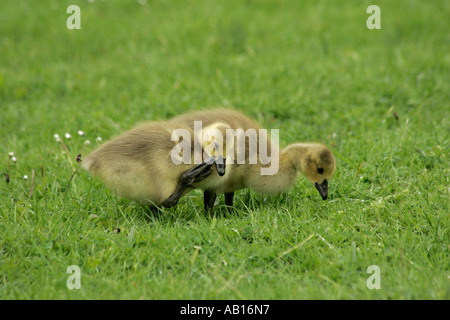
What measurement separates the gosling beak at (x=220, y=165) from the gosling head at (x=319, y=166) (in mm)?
753

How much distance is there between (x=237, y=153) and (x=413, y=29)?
16.1ft

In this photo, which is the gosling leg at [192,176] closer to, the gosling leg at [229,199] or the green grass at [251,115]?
the green grass at [251,115]

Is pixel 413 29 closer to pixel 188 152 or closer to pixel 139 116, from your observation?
pixel 139 116

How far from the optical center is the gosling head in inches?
163

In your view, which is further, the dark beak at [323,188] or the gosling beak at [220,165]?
the dark beak at [323,188]

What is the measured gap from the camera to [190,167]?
156 inches

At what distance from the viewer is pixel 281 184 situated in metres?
4.25

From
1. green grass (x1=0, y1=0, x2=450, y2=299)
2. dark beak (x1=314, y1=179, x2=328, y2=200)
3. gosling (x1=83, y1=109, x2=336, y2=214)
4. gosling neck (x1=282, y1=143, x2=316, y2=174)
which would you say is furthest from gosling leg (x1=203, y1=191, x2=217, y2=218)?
dark beak (x1=314, y1=179, x2=328, y2=200)

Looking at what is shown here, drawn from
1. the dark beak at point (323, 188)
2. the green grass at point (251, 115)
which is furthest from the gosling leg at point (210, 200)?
the dark beak at point (323, 188)

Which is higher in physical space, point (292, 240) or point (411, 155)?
point (411, 155)

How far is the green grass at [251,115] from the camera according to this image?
11.0ft

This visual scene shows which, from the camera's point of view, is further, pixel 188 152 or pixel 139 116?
pixel 139 116

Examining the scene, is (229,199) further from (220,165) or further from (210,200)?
(220,165)

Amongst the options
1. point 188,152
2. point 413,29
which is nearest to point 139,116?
point 188,152
